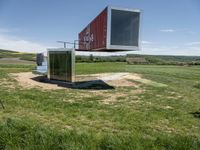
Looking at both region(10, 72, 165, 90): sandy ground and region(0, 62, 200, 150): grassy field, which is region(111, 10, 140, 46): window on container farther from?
region(0, 62, 200, 150): grassy field

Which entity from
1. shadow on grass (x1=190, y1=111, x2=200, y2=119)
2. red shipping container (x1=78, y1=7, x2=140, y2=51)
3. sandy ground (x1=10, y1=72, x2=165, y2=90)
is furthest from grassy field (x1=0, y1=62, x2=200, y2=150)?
red shipping container (x1=78, y1=7, x2=140, y2=51)

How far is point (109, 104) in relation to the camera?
9188 millimetres

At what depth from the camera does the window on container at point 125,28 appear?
1296 centimetres

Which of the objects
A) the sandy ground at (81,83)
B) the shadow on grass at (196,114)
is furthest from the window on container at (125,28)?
the shadow on grass at (196,114)

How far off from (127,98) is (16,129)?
6.26 metres

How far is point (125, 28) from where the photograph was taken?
13656mm

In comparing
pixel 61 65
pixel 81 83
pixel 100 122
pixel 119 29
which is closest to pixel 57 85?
pixel 61 65

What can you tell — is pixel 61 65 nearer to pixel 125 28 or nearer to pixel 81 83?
pixel 81 83

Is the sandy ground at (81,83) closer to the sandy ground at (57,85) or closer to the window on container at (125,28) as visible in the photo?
the sandy ground at (57,85)

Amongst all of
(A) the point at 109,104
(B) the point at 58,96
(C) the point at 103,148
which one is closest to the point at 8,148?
(C) the point at 103,148

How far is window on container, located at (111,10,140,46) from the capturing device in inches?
510

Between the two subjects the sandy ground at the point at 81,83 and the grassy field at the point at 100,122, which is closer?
the grassy field at the point at 100,122

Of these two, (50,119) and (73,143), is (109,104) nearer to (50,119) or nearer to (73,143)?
(50,119)

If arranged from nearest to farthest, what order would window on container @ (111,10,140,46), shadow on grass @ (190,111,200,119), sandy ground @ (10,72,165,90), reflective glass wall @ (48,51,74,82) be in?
shadow on grass @ (190,111,200,119) < window on container @ (111,10,140,46) < sandy ground @ (10,72,165,90) < reflective glass wall @ (48,51,74,82)
